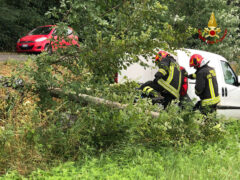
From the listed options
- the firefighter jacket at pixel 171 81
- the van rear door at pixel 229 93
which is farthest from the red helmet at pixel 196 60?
the van rear door at pixel 229 93

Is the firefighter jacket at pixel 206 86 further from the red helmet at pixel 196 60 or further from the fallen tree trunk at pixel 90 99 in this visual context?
the fallen tree trunk at pixel 90 99

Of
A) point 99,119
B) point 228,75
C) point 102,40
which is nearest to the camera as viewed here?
point 99,119

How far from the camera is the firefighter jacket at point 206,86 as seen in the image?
8.24m

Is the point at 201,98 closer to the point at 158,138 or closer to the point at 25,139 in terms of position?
the point at 158,138

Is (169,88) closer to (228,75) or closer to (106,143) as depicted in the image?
(228,75)

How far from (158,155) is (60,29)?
2.47 meters

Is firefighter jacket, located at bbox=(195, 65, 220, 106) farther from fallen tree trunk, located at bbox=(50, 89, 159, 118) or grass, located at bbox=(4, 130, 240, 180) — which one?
fallen tree trunk, located at bbox=(50, 89, 159, 118)

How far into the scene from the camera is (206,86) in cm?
833

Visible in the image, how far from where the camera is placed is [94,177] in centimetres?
493

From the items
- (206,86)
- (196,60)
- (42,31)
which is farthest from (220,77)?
(42,31)

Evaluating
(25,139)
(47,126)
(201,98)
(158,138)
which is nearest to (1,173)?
(25,139)

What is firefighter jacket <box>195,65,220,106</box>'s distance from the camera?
8.24 metres

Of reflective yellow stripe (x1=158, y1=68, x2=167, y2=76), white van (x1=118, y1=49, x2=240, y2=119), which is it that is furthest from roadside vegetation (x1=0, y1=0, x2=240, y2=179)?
white van (x1=118, y1=49, x2=240, y2=119)

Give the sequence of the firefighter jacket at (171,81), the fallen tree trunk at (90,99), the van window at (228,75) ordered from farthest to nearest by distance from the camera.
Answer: the van window at (228,75)
the firefighter jacket at (171,81)
the fallen tree trunk at (90,99)
